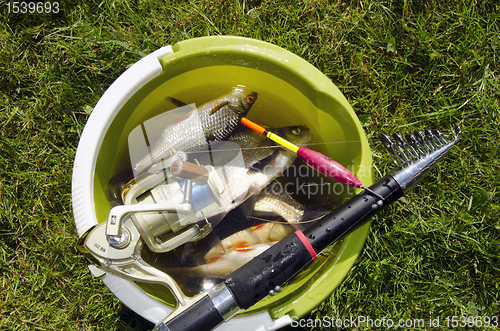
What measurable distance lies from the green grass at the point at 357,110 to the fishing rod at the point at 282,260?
673mm

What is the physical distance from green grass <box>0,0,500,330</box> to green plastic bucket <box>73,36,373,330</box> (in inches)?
20.6

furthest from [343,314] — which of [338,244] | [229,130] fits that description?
[229,130]

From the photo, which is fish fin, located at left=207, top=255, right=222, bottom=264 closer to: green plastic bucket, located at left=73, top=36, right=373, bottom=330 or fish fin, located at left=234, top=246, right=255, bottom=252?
fish fin, located at left=234, top=246, right=255, bottom=252

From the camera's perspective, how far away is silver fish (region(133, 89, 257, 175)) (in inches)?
65.7

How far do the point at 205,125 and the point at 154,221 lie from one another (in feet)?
2.01

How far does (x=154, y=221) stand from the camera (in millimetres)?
1328

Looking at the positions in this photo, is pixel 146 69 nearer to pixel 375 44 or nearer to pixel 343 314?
pixel 375 44

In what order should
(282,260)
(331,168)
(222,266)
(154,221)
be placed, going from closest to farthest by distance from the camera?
(282,260) < (154,221) < (331,168) < (222,266)

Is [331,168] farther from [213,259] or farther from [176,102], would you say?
[176,102]

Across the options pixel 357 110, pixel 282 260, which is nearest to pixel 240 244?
pixel 282 260

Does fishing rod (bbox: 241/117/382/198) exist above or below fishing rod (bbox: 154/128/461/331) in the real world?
A: above

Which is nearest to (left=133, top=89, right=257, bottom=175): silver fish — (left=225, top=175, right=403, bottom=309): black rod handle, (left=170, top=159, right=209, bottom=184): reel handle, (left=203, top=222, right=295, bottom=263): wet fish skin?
(left=170, top=159, right=209, bottom=184): reel handle

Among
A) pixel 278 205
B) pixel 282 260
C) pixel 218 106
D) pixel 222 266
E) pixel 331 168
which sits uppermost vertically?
pixel 218 106

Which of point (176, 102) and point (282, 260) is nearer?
point (282, 260)
